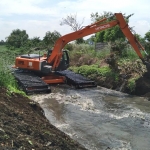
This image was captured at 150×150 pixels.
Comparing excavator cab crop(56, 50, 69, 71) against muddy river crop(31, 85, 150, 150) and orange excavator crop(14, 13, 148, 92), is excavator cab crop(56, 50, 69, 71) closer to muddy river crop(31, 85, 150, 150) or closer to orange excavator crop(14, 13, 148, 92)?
orange excavator crop(14, 13, 148, 92)

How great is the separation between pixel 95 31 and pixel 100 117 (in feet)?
22.2

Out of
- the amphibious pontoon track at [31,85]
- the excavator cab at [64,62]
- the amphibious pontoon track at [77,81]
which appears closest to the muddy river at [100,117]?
the amphibious pontoon track at [31,85]

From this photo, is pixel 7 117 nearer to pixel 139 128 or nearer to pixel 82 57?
pixel 139 128

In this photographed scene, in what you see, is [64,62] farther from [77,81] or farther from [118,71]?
[118,71]

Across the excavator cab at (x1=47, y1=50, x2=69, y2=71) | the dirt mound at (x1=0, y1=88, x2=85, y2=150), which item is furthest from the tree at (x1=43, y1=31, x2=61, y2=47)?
the dirt mound at (x1=0, y1=88, x2=85, y2=150)

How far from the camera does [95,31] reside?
52.3 feet

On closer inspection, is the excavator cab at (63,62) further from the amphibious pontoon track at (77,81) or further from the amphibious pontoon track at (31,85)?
the amphibious pontoon track at (31,85)

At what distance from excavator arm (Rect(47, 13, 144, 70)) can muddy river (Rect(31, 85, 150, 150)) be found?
2143mm

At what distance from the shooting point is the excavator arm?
15.2m

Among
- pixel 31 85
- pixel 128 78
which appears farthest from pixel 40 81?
pixel 128 78

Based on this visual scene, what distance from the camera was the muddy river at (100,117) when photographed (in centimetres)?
808

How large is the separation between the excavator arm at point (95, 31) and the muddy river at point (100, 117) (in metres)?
2.14

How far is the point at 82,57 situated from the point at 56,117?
13691mm

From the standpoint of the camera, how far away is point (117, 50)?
770 inches
